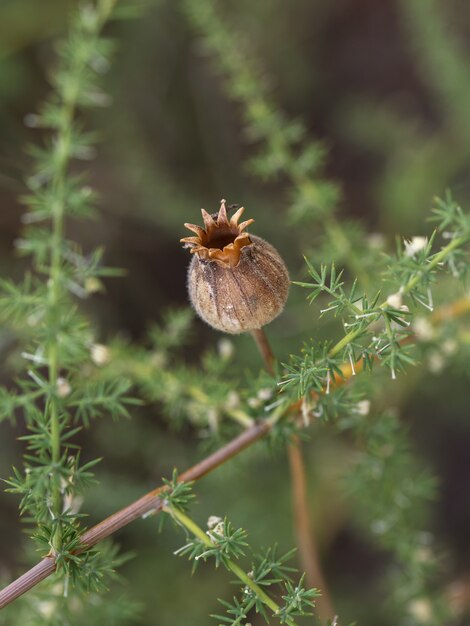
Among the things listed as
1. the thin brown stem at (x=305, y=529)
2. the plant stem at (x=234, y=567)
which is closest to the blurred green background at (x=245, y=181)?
the thin brown stem at (x=305, y=529)

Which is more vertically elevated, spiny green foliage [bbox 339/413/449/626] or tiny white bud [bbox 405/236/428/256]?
tiny white bud [bbox 405/236/428/256]

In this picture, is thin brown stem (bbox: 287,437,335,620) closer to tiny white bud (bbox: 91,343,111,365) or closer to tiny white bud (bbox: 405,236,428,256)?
Answer: tiny white bud (bbox: 91,343,111,365)

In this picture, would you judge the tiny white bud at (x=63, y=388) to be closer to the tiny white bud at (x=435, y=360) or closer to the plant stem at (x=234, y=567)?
the plant stem at (x=234, y=567)

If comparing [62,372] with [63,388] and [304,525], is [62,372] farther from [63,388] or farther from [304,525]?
[304,525]

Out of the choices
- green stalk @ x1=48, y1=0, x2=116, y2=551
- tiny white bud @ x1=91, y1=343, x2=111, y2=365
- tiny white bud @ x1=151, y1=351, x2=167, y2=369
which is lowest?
tiny white bud @ x1=151, y1=351, x2=167, y2=369

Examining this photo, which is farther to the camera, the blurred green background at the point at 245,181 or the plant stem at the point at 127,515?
the blurred green background at the point at 245,181

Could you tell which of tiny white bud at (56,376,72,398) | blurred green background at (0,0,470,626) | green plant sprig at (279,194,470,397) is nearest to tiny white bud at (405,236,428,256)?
green plant sprig at (279,194,470,397)
